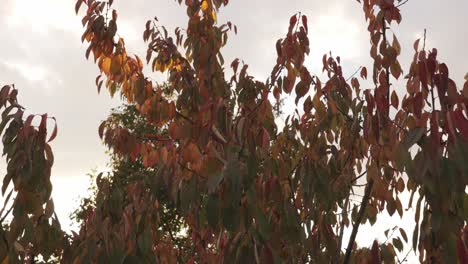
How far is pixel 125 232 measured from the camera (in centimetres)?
274

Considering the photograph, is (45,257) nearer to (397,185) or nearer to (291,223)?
(291,223)

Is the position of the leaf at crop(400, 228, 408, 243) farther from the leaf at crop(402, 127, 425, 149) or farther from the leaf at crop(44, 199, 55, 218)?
the leaf at crop(44, 199, 55, 218)

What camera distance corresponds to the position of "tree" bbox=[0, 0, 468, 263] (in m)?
1.98

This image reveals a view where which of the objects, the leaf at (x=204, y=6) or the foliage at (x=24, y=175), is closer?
the foliage at (x=24, y=175)

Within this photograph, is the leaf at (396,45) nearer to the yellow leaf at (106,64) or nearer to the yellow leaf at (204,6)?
the yellow leaf at (204,6)

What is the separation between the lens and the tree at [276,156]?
1.98 metres

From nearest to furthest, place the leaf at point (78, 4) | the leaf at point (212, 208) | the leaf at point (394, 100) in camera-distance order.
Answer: the leaf at point (212, 208) < the leaf at point (394, 100) < the leaf at point (78, 4)

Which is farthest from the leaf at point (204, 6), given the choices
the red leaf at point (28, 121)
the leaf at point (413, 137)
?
the leaf at point (413, 137)

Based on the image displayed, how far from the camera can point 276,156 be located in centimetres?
379

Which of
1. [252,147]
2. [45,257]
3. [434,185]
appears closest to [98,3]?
[45,257]

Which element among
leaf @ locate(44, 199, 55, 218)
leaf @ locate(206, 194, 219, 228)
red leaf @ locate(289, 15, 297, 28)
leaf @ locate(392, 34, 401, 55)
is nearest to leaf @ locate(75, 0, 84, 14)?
red leaf @ locate(289, 15, 297, 28)

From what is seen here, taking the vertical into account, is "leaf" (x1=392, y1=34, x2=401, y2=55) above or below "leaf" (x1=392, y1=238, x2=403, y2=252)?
above

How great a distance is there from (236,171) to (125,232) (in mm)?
950

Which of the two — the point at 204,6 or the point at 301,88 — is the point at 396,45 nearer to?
the point at 301,88
